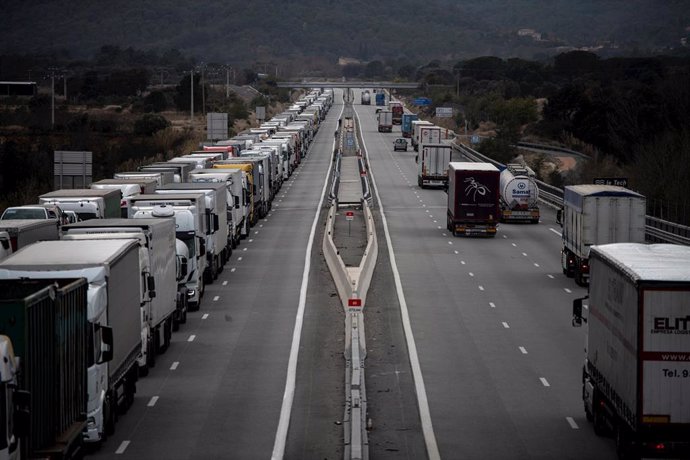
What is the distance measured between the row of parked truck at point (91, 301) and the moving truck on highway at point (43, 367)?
0.01m

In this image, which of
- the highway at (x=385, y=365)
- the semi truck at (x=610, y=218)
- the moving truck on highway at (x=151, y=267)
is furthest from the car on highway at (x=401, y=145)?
the moving truck on highway at (x=151, y=267)

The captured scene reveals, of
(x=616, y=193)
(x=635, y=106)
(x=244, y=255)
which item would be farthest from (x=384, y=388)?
(x=635, y=106)

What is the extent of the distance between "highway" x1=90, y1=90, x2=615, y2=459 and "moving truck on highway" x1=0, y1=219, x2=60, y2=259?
3.98 meters

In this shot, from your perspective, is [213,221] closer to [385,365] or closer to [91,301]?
[385,365]

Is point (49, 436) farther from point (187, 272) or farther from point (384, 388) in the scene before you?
point (187, 272)

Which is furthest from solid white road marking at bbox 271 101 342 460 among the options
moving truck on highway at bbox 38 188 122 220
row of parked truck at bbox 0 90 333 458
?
moving truck on highway at bbox 38 188 122 220

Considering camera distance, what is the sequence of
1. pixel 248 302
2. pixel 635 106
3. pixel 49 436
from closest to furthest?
pixel 49 436, pixel 248 302, pixel 635 106

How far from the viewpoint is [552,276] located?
1752 inches

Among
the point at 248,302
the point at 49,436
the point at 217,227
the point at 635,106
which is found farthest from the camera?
the point at 635,106

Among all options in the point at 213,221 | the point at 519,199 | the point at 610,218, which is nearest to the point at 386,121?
the point at 519,199

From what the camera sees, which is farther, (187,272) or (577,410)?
(187,272)

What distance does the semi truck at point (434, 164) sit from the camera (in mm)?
80000

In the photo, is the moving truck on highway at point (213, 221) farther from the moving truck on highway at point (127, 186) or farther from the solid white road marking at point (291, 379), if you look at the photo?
the solid white road marking at point (291, 379)

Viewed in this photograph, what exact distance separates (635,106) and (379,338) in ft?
247
